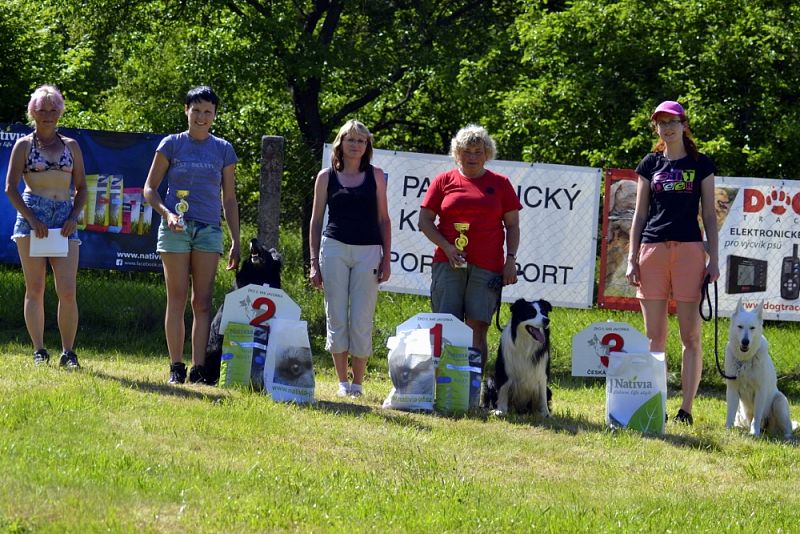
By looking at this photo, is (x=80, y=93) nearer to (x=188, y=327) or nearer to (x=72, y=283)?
(x=188, y=327)

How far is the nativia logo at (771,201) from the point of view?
8.79 metres

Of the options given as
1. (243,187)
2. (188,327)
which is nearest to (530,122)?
(243,187)

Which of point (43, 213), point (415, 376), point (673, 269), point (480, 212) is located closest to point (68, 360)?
point (43, 213)

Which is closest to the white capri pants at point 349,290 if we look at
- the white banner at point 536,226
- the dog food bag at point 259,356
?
the dog food bag at point 259,356

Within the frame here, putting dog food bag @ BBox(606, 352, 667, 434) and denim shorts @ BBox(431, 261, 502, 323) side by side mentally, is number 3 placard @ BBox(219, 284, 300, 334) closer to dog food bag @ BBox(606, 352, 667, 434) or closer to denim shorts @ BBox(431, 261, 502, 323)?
denim shorts @ BBox(431, 261, 502, 323)

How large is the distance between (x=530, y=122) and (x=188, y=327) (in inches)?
234

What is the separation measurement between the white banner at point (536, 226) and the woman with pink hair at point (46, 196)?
9.29ft

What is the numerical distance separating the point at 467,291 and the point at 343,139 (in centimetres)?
122

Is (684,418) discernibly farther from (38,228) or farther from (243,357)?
(38,228)

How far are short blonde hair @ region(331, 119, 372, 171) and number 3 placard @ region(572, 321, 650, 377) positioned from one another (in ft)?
5.53

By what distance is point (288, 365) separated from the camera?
6180 millimetres

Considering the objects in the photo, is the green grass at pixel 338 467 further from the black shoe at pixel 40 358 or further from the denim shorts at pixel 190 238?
the denim shorts at pixel 190 238

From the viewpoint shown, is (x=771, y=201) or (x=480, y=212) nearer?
(x=480, y=212)

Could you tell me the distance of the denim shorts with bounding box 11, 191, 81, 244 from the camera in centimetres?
645
